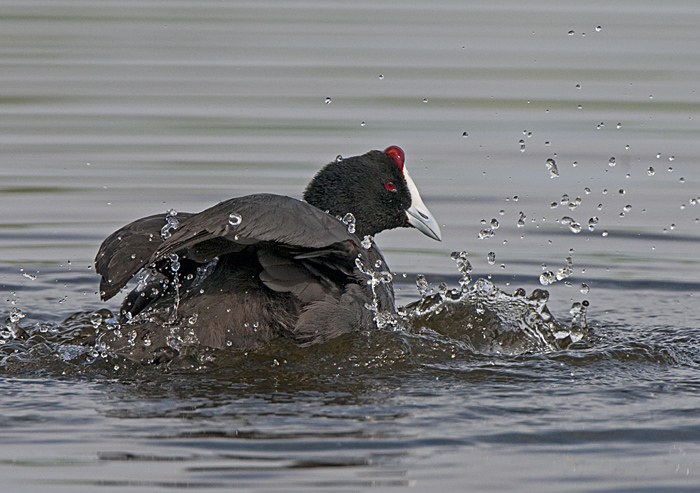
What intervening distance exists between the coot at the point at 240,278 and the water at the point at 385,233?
0.36ft

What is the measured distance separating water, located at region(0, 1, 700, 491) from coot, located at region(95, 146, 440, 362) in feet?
0.36

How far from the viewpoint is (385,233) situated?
8094 millimetres

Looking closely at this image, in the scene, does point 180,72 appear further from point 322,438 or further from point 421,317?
point 322,438

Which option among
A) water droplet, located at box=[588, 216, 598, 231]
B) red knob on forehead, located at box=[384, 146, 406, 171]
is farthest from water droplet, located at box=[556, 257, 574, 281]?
red knob on forehead, located at box=[384, 146, 406, 171]

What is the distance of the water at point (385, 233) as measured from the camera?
393 cm

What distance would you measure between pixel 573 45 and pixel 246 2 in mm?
4309

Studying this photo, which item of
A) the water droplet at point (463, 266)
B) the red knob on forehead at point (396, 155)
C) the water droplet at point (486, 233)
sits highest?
the red knob on forehead at point (396, 155)

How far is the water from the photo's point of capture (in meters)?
3.93

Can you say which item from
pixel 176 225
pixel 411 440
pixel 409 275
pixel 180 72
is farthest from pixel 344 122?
pixel 411 440

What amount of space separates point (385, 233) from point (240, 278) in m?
3.19

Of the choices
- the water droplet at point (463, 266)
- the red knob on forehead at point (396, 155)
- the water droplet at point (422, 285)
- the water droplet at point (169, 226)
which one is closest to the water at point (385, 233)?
the water droplet at point (422, 285)

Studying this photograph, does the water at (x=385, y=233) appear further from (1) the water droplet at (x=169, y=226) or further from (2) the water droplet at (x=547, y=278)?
(1) the water droplet at (x=169, y=226)

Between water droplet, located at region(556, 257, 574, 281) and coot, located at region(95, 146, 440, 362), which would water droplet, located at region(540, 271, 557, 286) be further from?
coot, located at region(95, 146, 440, 362)

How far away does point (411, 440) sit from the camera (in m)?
4.00
